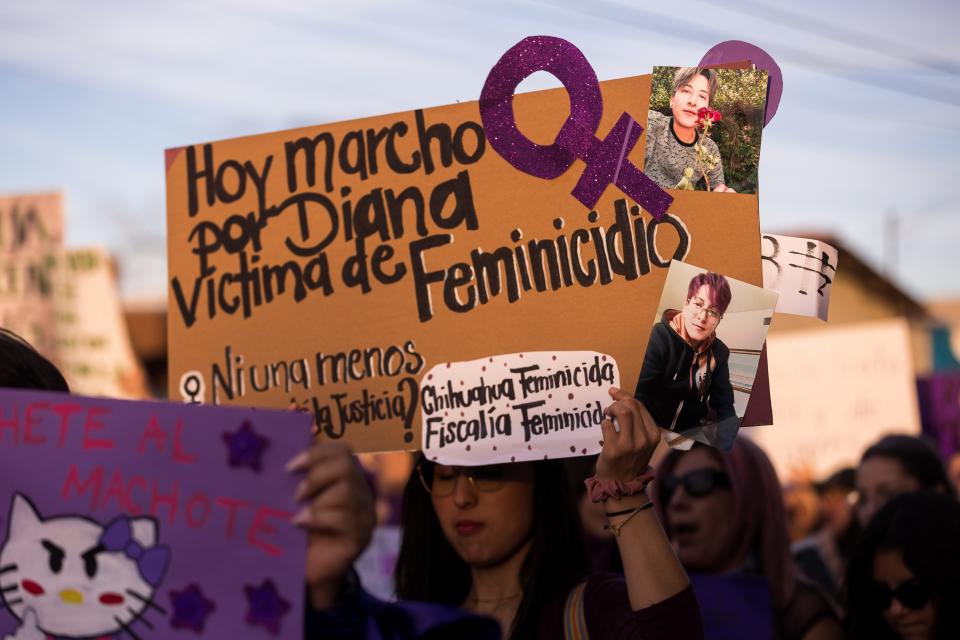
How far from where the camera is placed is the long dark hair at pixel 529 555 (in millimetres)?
2541

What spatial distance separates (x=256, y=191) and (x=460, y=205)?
47 cm

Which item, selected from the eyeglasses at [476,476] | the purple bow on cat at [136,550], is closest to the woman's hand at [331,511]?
the purple bow on cat at [136,550]

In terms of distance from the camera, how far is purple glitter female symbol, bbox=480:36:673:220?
2.34 m

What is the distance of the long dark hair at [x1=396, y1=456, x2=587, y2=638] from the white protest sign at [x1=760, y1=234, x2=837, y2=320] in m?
0.67

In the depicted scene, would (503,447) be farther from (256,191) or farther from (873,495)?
(873,495)

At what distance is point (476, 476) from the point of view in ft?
8.54

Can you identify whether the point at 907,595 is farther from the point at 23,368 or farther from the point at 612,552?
the point at 23,368

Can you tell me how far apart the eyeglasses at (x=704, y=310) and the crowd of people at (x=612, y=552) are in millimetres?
212

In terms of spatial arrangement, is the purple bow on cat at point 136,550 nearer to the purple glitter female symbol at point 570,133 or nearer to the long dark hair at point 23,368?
the long dark hair at point 23,368

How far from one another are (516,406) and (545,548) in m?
0.43

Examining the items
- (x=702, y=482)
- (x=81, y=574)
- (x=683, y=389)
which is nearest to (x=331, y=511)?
(x=81, y=574)

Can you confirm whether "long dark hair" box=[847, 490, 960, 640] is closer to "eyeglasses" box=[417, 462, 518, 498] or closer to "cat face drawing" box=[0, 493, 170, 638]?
"eyeglasses" box=[417, 462, 518, 498]

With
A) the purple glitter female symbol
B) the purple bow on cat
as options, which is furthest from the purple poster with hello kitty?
the purple glitter female symbol

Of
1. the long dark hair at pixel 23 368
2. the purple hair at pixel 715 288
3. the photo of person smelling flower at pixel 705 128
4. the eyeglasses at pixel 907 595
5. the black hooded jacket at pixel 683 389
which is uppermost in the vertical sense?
the photo of person smelling flower at pixel 705 128
